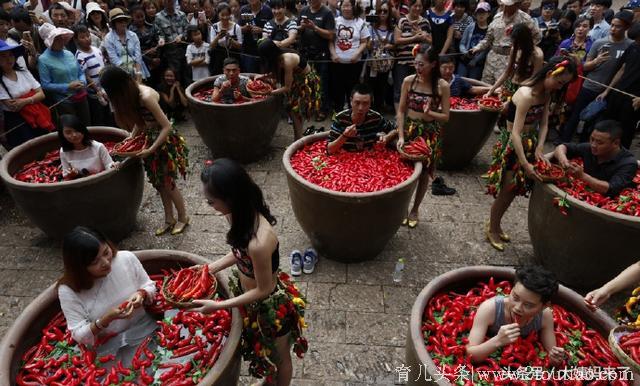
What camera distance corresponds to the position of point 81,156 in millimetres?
4629

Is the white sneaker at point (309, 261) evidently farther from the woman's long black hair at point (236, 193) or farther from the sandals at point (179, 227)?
the woman's long black hair at point (236, 193)

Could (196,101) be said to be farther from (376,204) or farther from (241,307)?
(241,307)

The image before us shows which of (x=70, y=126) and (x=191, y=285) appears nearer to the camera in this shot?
(x=191, y=285)

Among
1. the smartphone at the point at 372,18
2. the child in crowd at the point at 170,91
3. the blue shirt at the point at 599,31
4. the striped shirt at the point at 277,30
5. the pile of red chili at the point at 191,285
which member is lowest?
the child in crowd at the point at 170,91

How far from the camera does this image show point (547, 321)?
2.83 meters

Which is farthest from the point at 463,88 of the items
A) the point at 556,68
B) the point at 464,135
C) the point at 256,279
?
the point at 256,279

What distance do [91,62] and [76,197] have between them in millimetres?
→ 2733

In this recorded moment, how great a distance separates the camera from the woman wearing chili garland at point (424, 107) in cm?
480

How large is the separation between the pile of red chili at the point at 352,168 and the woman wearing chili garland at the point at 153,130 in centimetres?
136

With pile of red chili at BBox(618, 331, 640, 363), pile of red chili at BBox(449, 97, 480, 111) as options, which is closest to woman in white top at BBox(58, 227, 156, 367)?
pile of red chili at BBox(618, 331, 640, 363)

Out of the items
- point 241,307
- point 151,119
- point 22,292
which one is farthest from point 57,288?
point 151,119

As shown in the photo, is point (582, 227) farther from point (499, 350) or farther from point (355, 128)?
point (355, 128)

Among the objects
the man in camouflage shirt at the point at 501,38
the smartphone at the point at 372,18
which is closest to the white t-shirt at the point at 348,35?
the smartphone at the point at 372,18

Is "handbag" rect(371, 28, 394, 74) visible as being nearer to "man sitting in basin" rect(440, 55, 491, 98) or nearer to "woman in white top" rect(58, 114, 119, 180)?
"man sitting in basin" rect(440, 55, 491, 98)
